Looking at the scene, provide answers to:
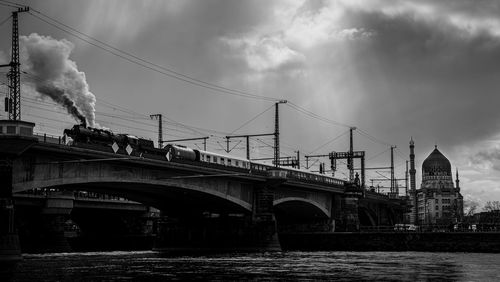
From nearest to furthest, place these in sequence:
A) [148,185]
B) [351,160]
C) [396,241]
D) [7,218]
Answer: [7,218] < [148,185] < [396,241] < [351,160]

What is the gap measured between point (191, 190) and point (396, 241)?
3822cm

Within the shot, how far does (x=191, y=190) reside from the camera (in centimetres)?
8831

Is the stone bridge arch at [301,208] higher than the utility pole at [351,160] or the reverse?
the reverse

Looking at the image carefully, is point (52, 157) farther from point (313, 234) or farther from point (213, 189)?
A: point (313, 234)

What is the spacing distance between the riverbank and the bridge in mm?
6874

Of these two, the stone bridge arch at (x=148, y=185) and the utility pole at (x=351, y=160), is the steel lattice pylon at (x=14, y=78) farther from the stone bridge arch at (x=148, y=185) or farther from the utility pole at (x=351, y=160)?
the utility pole at (x=351, y=160)

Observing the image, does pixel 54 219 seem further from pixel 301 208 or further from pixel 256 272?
pixel 256 272

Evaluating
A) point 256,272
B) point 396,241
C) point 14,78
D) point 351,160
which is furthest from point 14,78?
point 351,160

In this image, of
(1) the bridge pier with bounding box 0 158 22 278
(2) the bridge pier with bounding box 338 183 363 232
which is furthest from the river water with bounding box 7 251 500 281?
(2) the bridge pier with bounding box 338 183 363 232

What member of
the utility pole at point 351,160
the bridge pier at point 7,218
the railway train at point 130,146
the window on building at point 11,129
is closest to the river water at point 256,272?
the bridge pier at point 7,218

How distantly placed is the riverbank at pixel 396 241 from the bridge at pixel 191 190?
22.6 ft

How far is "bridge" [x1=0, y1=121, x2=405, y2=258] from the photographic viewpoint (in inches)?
2584

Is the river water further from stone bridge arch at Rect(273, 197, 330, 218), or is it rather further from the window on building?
stone bridge arch at Rect(273, 197, 330, 218)

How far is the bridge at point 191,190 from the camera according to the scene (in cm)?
6562
